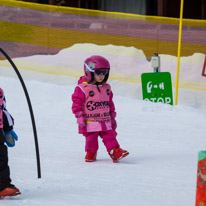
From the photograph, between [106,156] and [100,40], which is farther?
[100,40]

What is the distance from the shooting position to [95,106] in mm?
7062

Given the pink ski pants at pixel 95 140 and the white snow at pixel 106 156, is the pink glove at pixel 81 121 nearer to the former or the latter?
the pink ski pants at pixel 95 140

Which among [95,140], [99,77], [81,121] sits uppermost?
[99,77]

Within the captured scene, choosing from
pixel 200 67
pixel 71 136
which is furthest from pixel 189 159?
pixel 200 67

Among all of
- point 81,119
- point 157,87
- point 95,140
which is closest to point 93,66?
point 81,119

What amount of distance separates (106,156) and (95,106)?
85 cm

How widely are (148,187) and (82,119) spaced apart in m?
1.50

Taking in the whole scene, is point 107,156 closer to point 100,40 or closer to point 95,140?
point 95,140

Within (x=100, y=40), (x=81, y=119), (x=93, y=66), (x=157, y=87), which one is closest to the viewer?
(x=81, y=119)

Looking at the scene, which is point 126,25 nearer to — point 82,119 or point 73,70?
point 73,70

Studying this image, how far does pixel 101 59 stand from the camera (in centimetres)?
712

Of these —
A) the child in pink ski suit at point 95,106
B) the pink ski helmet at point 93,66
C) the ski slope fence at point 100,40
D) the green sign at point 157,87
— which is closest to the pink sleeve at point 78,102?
the child in pink ski suit at point 95,106

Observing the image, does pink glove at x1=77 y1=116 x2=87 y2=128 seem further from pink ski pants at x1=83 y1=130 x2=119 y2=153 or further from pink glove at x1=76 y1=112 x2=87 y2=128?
pink ski pants at x1=83 y1=130 x2=119 y2=153

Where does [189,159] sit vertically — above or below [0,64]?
below
